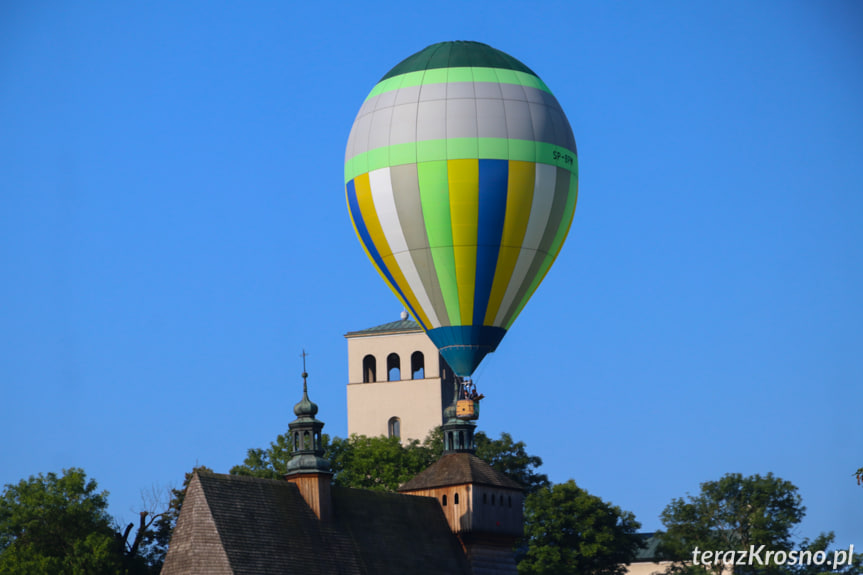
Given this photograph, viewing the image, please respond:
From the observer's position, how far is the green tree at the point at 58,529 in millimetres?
64750

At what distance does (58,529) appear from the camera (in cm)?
6794

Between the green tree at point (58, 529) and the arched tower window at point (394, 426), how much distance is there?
1475 inches

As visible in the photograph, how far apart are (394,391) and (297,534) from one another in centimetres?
5103

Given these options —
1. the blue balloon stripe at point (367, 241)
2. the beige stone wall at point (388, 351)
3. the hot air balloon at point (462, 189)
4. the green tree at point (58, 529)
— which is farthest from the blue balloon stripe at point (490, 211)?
the beige stone wall at point (388, 351)

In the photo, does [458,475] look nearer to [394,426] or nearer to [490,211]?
[490,211]

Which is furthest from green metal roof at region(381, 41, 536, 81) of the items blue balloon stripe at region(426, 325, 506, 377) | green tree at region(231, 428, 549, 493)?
green tree at region(231, 428, 549, 493)

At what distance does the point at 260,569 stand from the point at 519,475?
108 feet

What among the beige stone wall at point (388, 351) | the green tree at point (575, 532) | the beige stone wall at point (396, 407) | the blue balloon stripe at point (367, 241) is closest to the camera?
the blue balloon stripe at point (367, 241)

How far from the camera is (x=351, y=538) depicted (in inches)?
2298

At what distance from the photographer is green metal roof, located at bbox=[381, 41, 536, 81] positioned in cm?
5884

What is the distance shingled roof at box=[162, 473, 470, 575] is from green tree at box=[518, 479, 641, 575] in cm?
1723

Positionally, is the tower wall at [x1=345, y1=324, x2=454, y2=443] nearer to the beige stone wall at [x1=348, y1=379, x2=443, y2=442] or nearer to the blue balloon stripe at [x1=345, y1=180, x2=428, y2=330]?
the beige stone wall at [x1=348, y1=379, x2=443, y2=442]

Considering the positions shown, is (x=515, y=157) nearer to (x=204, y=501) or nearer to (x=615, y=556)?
(x=204, y=501)

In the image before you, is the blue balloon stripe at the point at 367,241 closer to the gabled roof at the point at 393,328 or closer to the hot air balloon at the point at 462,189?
the hot air balloon at the point at 462,189
